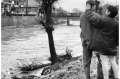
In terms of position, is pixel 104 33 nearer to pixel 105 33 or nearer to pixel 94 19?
pixel 105 33

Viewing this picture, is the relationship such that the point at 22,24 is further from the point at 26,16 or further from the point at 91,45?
the point at 91,45

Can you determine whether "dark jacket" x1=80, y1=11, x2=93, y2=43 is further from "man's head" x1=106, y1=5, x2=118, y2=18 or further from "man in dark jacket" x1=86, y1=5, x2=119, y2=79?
"man's head" x1=106, y1=5, x2=118, y2=18

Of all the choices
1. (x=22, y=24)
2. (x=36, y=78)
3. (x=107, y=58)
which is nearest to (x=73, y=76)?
(x=36, y=78)

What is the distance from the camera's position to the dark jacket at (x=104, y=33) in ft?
17.0

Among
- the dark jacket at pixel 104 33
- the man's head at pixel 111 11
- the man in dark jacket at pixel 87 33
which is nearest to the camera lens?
the man's head at pixel 111 11

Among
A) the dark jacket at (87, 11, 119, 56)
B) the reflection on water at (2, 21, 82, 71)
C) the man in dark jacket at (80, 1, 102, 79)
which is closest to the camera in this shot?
the dark jacket at (87, 11, 119, 56)

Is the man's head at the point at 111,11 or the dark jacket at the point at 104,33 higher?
the man's head at the point at 111,11

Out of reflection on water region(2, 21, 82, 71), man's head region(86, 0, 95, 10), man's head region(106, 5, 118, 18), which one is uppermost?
man's head region(86, 0, 95, 10)

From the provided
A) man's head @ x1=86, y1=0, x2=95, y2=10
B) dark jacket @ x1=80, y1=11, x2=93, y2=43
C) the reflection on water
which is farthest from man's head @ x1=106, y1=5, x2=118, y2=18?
the reflection on water

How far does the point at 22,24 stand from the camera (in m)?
82.8

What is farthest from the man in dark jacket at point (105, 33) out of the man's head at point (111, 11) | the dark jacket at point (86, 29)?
the dark jacket at point (86, 29)

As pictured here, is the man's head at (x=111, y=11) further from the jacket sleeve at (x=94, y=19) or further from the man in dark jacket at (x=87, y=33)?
the man in dark jacket at (x=87, y=33)

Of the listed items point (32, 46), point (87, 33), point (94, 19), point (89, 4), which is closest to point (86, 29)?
point (87, 33)

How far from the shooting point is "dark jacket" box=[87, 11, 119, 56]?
5.18m
